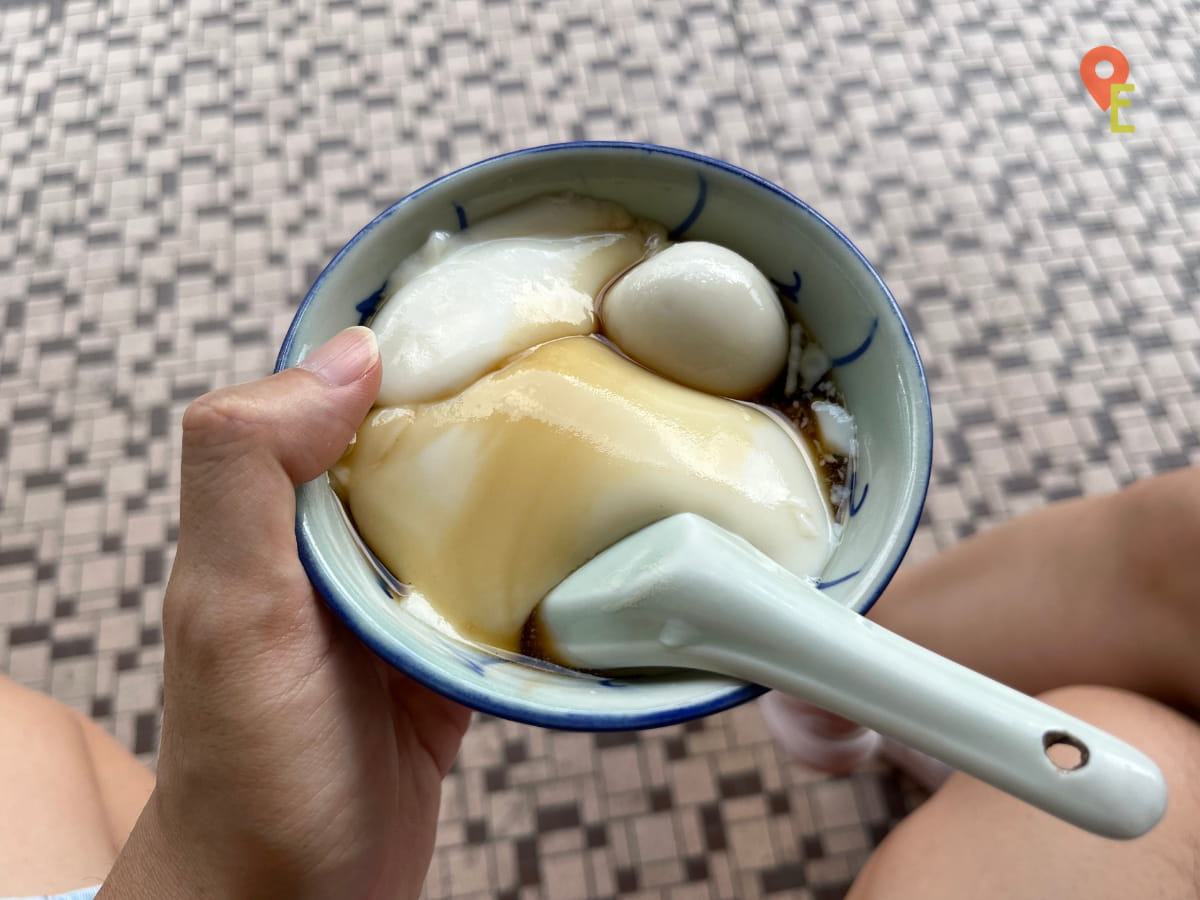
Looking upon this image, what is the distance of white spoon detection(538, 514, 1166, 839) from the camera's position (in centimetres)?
36

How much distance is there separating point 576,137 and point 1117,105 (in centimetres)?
72

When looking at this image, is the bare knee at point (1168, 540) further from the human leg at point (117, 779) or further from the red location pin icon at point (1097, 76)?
the human leg at point (117, 779)

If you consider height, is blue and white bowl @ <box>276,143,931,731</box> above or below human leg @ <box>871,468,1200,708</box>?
above

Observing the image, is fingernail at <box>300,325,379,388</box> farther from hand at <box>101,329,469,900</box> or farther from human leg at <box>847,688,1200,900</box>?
human leg at <box>847,688,1200,900</box>

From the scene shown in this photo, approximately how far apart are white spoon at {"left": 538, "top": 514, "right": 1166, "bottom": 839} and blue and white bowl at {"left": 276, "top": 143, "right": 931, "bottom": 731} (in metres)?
0.02

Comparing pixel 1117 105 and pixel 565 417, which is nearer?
pixel 565 417

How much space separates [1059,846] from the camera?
24.2 inches

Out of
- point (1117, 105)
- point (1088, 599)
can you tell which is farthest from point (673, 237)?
point (1117, 105)

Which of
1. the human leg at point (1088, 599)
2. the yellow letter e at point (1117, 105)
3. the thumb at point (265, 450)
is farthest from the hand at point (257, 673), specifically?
the yellow letter e at point (1117, 105)

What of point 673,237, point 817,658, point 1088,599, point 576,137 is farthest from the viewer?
point 576,137

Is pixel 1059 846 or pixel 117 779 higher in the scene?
pixel 1059 846

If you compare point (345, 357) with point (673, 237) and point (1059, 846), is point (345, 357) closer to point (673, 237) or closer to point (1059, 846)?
point (673, 237)

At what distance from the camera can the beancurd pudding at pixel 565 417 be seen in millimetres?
485

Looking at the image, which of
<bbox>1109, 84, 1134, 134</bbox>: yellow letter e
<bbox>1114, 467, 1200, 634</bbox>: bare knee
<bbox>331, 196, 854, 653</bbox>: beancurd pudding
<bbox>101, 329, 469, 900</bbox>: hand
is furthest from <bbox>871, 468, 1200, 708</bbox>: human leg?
<bbox>1109, 84, 1134, 134</bbox>: yellow letter e
